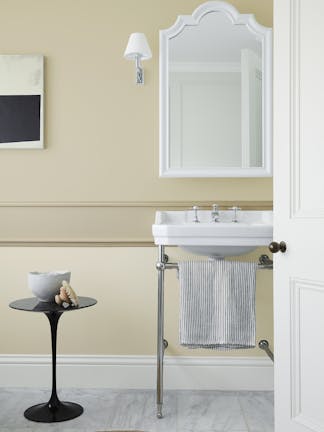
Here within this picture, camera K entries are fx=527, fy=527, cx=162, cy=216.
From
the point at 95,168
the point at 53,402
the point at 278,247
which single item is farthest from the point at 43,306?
the point at 278,247

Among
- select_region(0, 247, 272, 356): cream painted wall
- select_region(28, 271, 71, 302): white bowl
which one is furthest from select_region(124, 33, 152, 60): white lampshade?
select_region(28, 271, 71, 302): white bowl

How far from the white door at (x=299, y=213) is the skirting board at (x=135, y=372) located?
0.77 meters

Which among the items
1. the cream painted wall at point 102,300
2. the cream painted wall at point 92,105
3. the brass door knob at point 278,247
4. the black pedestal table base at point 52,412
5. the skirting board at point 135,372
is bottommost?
the black pedestal table base at point 52,412

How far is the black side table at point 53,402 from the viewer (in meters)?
2.37

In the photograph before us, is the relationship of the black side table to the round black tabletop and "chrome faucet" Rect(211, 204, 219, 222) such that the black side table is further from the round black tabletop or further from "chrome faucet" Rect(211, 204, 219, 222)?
"chrome faucet" Rect(211, 204, 219, 222)

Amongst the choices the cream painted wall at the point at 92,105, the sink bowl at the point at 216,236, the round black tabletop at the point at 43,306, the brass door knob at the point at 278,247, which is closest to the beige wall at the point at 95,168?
the cream painted wall at the point at 92,105

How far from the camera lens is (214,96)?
2.81m

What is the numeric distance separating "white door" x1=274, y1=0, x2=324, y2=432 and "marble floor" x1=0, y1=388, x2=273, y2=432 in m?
0.41

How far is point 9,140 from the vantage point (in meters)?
2.86

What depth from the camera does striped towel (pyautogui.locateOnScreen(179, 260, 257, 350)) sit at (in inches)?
95.4

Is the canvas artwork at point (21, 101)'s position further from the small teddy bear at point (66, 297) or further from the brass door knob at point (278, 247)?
the brass door knob at point (278, 247)

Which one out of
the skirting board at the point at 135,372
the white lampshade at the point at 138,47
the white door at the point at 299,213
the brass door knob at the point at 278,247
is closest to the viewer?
the white door at the point at 299,213

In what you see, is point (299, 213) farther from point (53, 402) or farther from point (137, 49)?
point (53, 402)

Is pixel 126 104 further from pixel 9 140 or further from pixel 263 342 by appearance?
pixel 263 342
